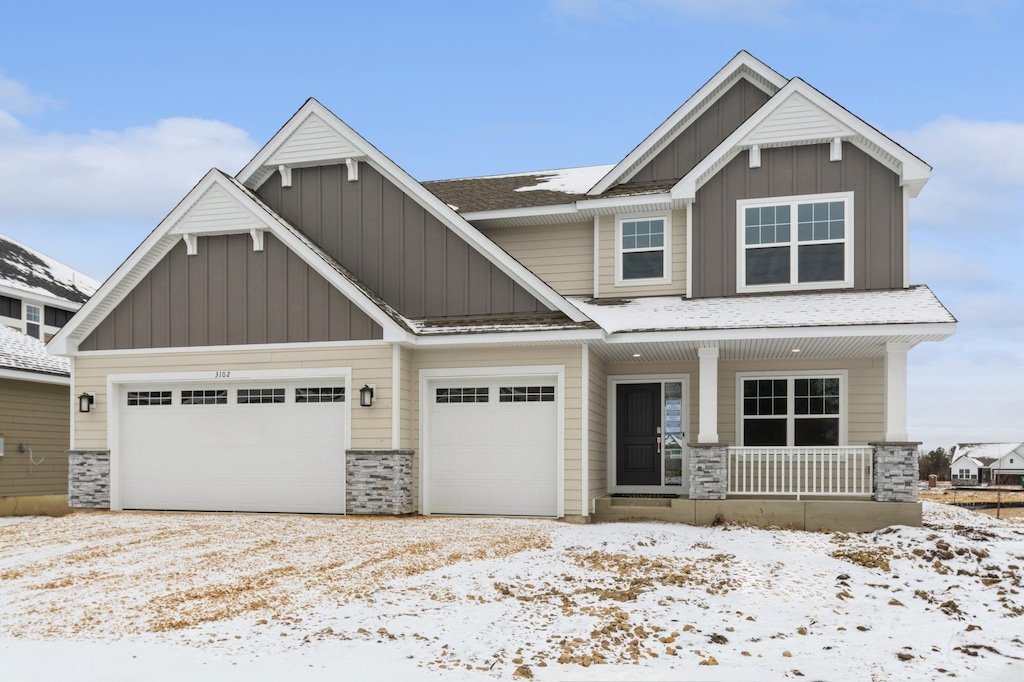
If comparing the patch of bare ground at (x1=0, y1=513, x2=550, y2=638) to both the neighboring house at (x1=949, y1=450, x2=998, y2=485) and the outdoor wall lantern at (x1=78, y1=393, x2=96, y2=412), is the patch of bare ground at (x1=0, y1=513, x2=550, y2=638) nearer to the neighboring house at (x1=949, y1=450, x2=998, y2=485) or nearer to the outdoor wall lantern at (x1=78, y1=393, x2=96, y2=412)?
the outdoor wall lantern at (x1=78, y1=393, x2=96, y2=412)

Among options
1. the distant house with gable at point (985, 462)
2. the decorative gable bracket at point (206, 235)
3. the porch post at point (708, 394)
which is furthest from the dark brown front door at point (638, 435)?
the distant house with gable at point (985, 462)

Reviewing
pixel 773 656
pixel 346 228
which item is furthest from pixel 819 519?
pixel 346 228

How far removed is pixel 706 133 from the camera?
53.2ft

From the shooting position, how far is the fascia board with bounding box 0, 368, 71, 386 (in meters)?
17.9

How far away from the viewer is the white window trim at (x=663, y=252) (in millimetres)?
15531

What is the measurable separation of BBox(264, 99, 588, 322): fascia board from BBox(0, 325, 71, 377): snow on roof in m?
6.93

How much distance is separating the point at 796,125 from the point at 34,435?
56.3ft

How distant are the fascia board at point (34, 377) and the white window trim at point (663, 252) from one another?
12684 millimetres

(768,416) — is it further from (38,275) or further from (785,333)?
(38,275)

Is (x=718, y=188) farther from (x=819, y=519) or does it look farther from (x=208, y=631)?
(x=208, y=631)

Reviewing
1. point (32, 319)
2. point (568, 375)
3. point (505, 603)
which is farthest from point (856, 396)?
point (32, 319)

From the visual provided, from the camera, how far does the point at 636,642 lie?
6.84 meters

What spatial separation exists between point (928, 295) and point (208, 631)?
468 inches

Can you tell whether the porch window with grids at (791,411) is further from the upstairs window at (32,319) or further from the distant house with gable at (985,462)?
the distant house with gable at (985,462)
